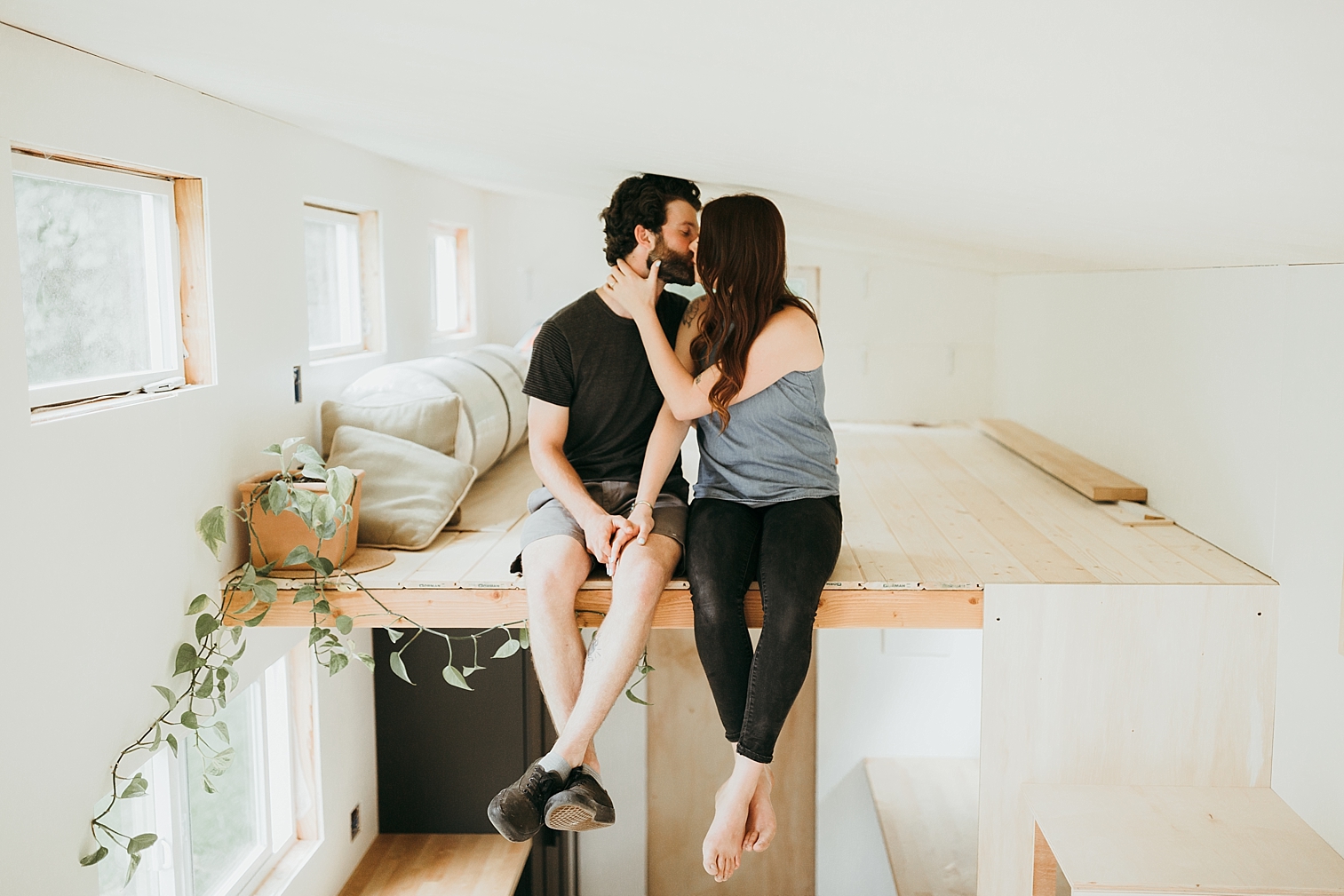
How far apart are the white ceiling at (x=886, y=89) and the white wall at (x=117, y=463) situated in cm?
15

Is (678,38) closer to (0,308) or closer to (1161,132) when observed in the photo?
(1161,132)

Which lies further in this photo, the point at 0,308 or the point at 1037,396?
the point at 1037,396

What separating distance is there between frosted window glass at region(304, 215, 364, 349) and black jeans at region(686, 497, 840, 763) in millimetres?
2205

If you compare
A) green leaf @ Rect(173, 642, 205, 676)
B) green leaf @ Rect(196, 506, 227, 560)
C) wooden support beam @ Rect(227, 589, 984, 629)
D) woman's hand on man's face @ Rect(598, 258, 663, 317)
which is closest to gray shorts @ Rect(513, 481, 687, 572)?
wooden support beam @ Rect(227, 589, 984, 629)

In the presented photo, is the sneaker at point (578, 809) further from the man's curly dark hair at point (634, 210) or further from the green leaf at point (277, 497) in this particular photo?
the man's curly dark hair at point (634, 210)

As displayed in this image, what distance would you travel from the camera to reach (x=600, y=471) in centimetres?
286

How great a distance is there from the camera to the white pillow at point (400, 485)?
10.5 ft

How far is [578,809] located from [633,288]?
1287 mm

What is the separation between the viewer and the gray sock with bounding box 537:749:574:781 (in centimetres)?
238

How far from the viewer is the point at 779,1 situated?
122 cm

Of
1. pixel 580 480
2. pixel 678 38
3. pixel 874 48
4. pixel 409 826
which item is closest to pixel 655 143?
pixel 580 480

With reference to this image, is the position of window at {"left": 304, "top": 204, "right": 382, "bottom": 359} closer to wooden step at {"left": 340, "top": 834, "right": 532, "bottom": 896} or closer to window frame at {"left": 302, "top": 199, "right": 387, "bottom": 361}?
window frame at {"left": 302, "top": 199, "right": 387, "bottom": 361}

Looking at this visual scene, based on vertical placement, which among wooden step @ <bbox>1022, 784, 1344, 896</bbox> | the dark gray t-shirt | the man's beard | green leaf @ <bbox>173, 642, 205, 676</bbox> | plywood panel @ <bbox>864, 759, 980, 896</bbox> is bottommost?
plywood panel @ <bbox>864, 759, 980, 896</bbox>

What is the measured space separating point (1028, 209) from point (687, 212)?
876 millimetres
